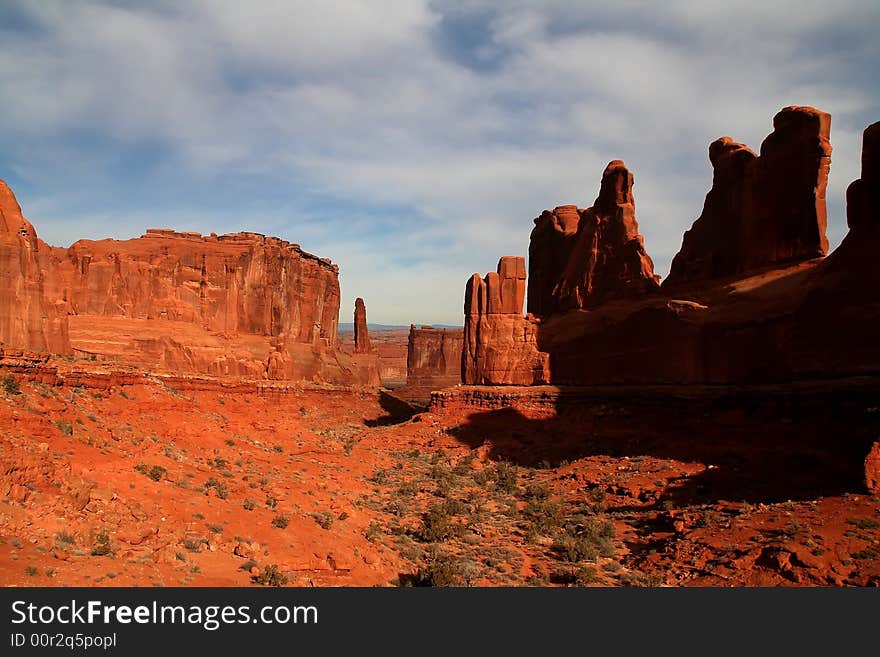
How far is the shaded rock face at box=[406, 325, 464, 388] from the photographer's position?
92.3 meters

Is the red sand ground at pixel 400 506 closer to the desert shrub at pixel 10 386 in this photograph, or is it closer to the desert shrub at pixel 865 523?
the desert shrub at pixel 865 523

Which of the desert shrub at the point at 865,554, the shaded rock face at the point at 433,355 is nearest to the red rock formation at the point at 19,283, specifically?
the desert shrub at the point at 865,554

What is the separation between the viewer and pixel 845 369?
22.3 m

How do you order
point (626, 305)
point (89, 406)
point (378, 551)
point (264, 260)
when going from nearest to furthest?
point (378, 551) < point (89, 406) < point (626, 305) < point (264, 260)

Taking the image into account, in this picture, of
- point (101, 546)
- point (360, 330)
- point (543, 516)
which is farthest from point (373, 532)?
point (360, 330)

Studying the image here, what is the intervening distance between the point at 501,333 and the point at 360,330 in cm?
4563

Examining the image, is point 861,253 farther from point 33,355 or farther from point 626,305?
point 33,355

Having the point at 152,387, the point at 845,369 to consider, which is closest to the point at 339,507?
the point at 152,387

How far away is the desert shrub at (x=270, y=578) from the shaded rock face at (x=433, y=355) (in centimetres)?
7936

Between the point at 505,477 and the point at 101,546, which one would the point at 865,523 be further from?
the point at 101,546

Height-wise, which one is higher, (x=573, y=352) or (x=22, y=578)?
(x=573, y=352)

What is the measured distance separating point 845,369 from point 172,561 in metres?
22.7

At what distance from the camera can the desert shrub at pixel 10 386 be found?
55.6 feet

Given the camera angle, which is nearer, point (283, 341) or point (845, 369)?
point (845, 369)
